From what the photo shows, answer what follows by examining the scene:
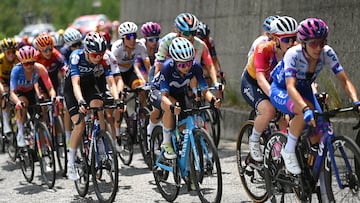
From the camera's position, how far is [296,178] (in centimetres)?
677

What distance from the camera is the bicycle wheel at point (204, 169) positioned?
7.61 metres

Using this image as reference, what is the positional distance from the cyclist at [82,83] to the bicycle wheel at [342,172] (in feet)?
11.1

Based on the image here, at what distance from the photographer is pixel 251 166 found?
8109 mm

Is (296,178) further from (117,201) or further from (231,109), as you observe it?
(231,109)

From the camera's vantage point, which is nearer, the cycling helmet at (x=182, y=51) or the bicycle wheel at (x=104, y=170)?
the cycling helmet at (x=182, y=51)

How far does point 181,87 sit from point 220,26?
5839 millimetres

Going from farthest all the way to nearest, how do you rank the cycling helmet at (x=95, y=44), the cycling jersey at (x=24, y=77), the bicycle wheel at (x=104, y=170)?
1. the cycling jersey at (x=24, y=77)
2. the cycling helmet at (x=95, y=44)
3. the bicycle wheel at (x=104, y=170)

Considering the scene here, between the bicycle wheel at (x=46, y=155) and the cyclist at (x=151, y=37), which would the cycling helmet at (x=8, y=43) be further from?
the bicycle wheel at (x=46, y=155)

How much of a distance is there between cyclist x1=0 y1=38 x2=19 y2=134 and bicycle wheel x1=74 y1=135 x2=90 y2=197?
3.10 metres

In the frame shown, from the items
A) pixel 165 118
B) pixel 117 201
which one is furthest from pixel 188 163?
pixel 117 201

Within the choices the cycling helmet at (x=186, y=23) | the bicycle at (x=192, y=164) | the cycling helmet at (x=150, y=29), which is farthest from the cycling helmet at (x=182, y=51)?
the cycling helmet at (x=150, y=29)

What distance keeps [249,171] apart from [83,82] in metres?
2.49

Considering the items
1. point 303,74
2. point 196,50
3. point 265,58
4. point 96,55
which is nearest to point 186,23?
point 196,50

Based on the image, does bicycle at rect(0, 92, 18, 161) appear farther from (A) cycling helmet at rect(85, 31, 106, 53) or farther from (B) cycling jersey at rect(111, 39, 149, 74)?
(A) cycling helmet at rect(85, 31, 106, 53)
